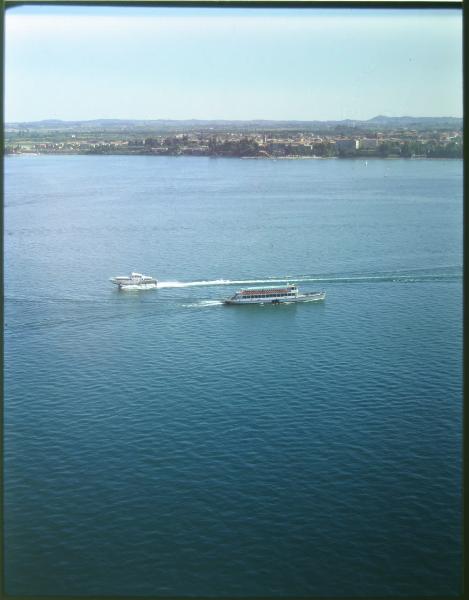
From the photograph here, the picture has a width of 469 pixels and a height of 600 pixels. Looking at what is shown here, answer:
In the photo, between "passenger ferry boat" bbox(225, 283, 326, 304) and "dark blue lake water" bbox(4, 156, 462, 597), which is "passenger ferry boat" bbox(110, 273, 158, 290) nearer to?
"dark blue lake water" bbox(4, 156, 462, 597)

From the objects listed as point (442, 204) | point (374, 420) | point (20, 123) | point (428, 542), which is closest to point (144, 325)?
point (374, 420)

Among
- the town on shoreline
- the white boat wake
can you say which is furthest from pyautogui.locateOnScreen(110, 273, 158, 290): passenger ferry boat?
the town on shoreline

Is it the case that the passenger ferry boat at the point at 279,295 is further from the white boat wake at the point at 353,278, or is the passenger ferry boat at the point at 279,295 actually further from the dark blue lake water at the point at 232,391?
the white boat wake at the point at 353,278

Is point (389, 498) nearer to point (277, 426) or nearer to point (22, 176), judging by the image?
point (277, 426)

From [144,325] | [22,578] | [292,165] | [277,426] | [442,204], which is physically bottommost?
[22,578]

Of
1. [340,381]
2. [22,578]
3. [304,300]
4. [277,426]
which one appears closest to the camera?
[22,578]

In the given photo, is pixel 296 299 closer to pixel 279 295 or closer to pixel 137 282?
pixel 279 295

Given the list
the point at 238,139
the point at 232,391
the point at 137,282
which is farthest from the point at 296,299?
the point at 238,139

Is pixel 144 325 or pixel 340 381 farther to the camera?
pixel 144 325

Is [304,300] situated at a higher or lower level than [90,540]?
higher
